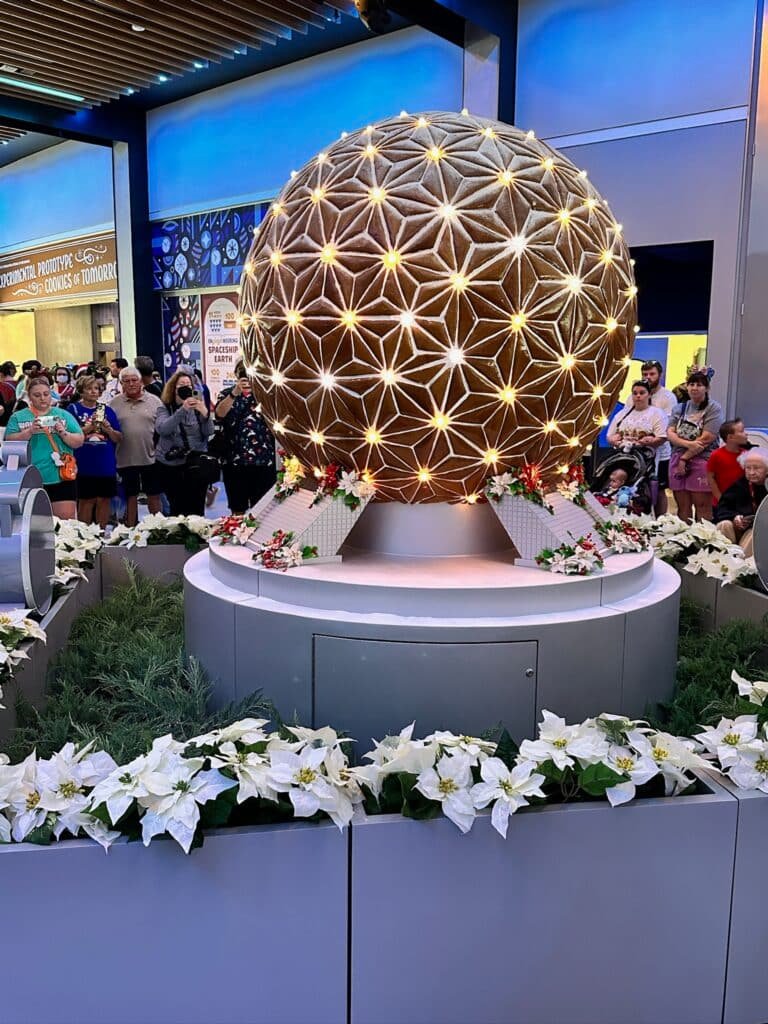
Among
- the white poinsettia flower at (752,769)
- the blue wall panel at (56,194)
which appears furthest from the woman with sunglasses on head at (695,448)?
the blue wall panel at (56,194)

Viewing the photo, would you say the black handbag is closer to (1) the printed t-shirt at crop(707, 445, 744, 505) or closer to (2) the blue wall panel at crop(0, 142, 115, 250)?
(1) the printed t-shirt at crop(707, 445, 744, 505)

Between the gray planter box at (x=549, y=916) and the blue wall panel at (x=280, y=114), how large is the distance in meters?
9.60

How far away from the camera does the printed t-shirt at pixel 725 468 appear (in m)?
6.74

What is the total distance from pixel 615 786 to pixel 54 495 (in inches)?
221

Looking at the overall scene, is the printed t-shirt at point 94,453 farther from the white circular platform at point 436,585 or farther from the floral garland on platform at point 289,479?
the white circular platform at point 436,585

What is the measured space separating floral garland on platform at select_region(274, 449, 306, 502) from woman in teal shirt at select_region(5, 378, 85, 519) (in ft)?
10.5

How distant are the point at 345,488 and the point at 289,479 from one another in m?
0.40

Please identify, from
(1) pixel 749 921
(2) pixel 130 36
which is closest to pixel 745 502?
(1) pixel 749 921

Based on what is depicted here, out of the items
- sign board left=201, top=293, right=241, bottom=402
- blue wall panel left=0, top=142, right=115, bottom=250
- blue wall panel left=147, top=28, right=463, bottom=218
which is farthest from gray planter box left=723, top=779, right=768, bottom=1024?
blue wall panel left=0, top=142, right=115, bottom=250

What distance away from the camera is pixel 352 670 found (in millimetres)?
3143

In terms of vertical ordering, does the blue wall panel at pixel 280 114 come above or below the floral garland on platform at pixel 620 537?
above

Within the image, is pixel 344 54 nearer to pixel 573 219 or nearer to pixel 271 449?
pixel 271 449

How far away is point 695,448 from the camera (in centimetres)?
753

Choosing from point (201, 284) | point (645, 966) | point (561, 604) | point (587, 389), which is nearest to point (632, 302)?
point (587, 389)
